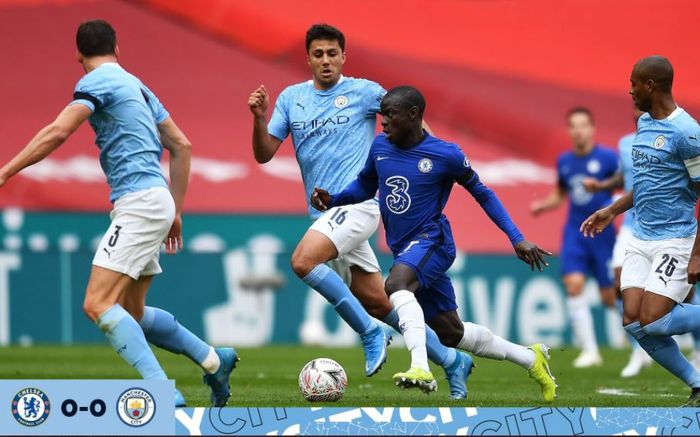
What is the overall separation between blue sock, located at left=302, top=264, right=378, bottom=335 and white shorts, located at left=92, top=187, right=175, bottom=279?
148 centimetres

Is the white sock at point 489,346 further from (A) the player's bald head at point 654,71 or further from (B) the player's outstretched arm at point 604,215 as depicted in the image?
(A) the player's bald head at point 654,71

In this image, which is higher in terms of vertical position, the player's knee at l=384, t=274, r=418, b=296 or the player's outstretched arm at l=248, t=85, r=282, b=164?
the player's outstretched arm at l=248, t=85, r=282, b=164

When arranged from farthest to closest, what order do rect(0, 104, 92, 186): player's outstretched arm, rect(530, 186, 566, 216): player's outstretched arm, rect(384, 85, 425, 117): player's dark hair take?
rect(530, 186, 566, 216): player's outstretched arm < rect(384, 85, 425, 117): player's dark hair < rect(0, 104, 92, 186): player's outstretched arm

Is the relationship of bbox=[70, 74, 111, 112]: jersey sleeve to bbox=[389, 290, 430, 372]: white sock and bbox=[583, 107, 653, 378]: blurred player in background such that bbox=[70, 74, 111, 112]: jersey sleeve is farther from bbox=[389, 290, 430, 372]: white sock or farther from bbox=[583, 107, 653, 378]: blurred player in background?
bbox=[583, 107, 653, 378]: blurred player in background

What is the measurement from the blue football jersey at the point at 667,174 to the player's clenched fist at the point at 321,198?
2.02 meters

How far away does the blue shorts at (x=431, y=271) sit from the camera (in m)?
8.48

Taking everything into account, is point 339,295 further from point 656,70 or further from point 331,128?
point 656,70

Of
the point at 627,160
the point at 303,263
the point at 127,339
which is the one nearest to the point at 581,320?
the point at 627,160

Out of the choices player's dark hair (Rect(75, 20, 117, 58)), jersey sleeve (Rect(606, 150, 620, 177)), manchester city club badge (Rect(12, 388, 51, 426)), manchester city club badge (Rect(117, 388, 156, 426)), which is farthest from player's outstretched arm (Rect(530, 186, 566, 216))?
manchester city club badge (Rect(12, 388, 51, 426))

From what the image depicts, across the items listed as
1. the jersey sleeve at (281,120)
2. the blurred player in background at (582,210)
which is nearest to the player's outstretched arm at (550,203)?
the blurred player in background at (582,210)

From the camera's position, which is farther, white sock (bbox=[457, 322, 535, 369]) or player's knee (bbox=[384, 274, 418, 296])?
white sock (bbox=[457, 322, 535, 369])

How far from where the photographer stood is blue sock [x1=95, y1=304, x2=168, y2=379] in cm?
771

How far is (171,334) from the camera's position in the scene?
8.39 m

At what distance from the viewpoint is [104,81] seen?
7.86 metres
